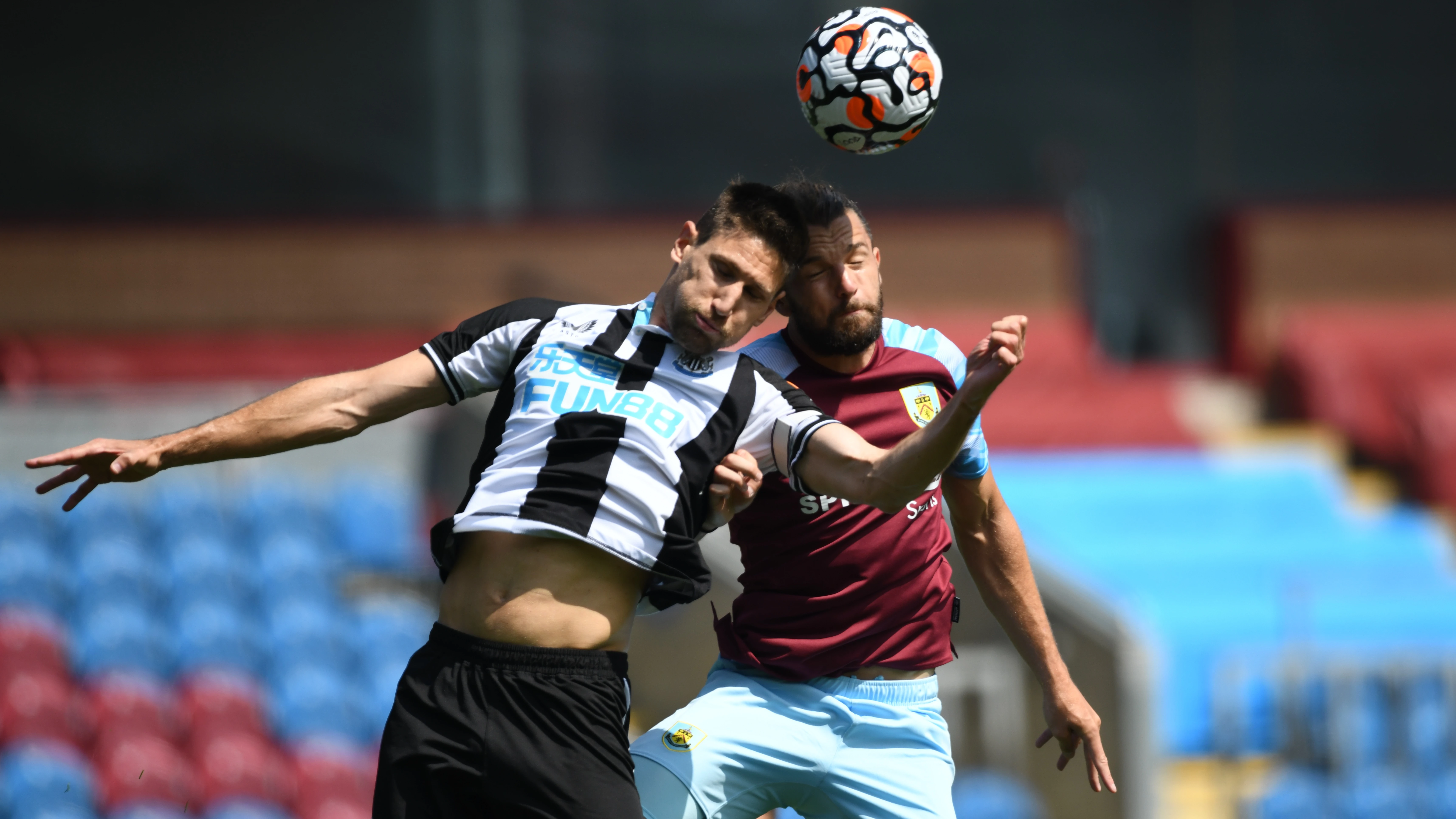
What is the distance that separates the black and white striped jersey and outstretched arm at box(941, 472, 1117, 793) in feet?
2.23

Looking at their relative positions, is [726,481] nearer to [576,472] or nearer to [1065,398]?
[576,472]

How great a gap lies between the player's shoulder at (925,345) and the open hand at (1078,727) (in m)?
0.93

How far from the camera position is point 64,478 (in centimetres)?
335

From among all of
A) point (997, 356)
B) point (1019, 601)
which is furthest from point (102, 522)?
point (997, 356)

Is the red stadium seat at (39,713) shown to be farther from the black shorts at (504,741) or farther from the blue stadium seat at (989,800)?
the black shorts at (504,741)

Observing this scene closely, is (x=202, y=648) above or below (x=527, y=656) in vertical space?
below

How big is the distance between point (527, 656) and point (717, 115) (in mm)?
12329

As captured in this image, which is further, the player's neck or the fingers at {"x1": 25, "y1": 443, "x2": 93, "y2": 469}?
the player's neck

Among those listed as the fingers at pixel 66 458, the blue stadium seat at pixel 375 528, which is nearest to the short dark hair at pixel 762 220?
the fingers at pixel 66 458

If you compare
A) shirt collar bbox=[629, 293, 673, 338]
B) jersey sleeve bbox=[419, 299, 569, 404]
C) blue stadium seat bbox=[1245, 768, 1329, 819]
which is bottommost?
blue stadium seat bbox=[1245, 768, 1329, 819]

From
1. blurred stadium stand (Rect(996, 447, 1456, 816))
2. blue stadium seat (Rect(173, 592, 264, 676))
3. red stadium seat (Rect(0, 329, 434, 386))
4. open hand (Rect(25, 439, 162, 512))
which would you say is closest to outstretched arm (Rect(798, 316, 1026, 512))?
open hand (Rect(25, 439, 162, 512))

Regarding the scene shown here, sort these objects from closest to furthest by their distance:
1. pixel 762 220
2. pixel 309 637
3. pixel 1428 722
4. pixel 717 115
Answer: pixel 762 220 → pixel 1428 722 → pixel 309 637 → pixel 717 115

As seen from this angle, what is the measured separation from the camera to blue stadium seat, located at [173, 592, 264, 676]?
850cm

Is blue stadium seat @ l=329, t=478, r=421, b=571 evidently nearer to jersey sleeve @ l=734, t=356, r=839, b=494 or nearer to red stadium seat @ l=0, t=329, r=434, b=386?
red stadium seat @ l=0, t=329, r=434, b=386
